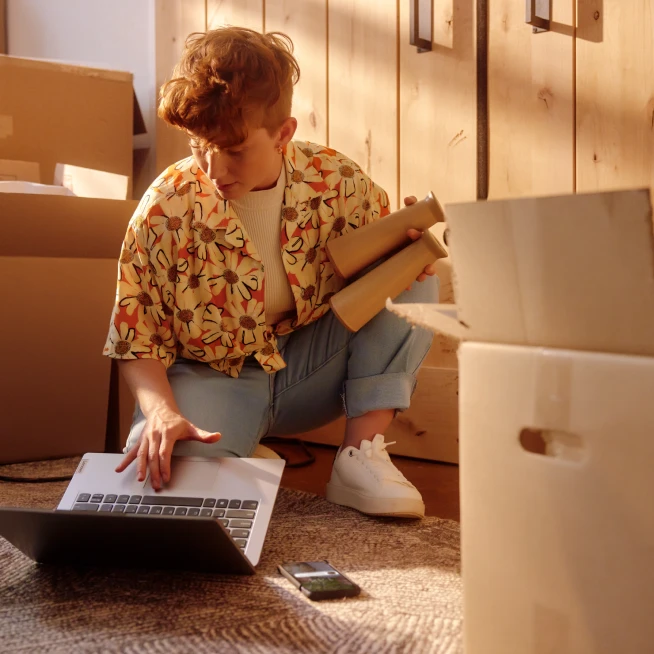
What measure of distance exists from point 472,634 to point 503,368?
189mm

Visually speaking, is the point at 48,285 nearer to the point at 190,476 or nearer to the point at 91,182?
the point at 91,182

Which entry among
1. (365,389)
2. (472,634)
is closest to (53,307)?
(365,389)

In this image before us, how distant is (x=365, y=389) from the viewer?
1.13 m

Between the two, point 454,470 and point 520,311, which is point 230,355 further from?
point 520,311

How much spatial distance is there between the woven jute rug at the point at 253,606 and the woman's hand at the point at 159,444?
0.38 feet

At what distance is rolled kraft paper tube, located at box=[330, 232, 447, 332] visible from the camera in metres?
1.09

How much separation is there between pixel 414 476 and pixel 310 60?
32.3 inches

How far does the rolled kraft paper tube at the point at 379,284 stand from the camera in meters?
1.09

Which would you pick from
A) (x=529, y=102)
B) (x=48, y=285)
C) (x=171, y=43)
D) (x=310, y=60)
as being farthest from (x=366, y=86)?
(x=48, y=285)

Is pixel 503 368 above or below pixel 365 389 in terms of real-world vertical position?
above

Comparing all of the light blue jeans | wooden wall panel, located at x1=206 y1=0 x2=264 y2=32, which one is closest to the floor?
the light blue jeans

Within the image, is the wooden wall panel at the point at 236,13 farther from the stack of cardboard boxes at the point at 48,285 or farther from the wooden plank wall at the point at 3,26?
the wooden plank wall at the point at 3,26

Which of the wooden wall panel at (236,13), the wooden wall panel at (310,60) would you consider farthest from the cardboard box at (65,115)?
the wooden wall panel at (310,60)

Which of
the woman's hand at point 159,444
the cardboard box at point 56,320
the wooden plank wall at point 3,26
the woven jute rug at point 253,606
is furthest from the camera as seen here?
the wooden plank wall at point 3,26
